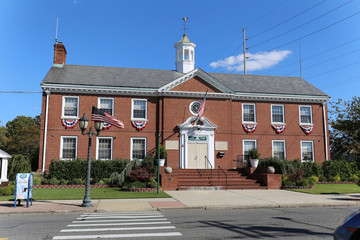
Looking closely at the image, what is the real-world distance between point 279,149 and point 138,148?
39.1ft

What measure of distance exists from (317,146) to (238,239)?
22453 millimetres

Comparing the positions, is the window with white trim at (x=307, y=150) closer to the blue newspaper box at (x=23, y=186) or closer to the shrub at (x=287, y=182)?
the shrub at (x=287, y=182)

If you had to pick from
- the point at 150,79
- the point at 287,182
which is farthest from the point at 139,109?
the point at 287,182

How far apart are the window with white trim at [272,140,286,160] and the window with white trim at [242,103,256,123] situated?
272cm

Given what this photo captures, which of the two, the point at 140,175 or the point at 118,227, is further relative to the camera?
the point at 140,175

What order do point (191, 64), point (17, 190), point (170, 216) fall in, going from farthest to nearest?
point (191, 64) < point (17, 190) < point (170, 216)

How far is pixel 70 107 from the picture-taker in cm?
2342

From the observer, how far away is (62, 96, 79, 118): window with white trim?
23.3 metres

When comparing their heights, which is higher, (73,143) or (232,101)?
(232,101)

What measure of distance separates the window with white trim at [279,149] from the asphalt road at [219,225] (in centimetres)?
1533

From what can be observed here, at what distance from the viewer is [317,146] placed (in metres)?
26.6

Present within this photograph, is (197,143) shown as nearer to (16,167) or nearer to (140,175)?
(140,175)

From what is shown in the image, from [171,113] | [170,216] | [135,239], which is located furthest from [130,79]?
[135,239]

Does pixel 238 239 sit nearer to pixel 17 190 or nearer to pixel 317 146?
pixel 17 190
